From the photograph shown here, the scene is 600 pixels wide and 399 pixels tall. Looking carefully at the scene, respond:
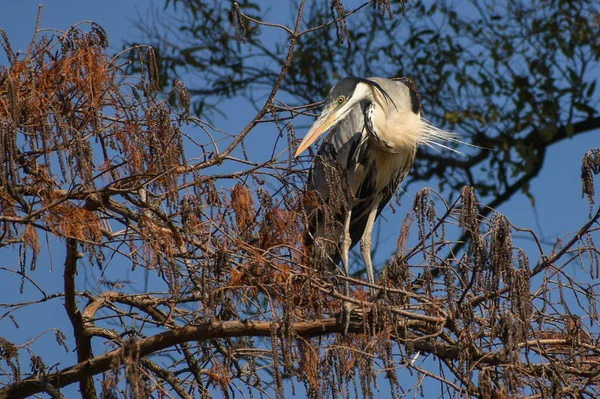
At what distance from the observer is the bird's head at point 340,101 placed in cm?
396

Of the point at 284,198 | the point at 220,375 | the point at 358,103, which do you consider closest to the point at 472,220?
the point at 284,198

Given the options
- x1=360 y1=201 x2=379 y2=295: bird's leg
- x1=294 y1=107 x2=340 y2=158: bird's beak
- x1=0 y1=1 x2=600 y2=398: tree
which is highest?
x1=294 y1=107 x2=340 y2=158: bird's beak

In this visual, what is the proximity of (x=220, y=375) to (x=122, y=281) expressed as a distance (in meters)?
0.46

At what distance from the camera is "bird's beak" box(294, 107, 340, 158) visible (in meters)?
3.95

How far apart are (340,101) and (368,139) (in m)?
0.20

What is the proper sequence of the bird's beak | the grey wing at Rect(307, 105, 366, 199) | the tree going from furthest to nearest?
the grey wing at Rect(307, 105, 366, 199), the bird's beak, the tree

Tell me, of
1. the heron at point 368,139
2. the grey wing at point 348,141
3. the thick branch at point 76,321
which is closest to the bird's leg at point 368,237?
the heron at point 368,139

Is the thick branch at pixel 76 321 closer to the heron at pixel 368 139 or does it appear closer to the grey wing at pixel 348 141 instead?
the heron at pixel 368 139

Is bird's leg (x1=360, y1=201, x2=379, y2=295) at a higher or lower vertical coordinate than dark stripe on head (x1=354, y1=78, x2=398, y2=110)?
lower

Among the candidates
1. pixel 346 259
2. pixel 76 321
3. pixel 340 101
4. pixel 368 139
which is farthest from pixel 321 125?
pixel 76 321

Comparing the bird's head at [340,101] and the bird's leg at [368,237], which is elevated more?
the bird's head at [340,101]

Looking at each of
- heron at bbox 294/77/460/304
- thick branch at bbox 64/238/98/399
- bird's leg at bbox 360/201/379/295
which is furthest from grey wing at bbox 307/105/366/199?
thick branch at bbox 64/238/98/399

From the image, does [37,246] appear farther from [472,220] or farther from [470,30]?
[470,30]

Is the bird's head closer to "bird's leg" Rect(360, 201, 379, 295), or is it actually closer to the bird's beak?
the bird's beak
